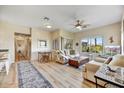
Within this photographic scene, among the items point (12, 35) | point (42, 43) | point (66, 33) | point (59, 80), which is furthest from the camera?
point (42, 43)

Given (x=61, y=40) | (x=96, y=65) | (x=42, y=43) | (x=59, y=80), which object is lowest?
(x=59, y=80)

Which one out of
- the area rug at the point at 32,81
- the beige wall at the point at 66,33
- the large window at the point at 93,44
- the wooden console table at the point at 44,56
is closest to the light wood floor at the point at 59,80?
the area rug at the point at 32,81

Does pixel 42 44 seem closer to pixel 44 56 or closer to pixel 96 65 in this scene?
pixel 44 56

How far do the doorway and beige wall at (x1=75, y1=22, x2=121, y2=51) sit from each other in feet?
11.3

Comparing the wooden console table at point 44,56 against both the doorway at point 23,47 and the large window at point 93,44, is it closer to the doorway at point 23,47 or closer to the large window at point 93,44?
the doorway at point 23,47

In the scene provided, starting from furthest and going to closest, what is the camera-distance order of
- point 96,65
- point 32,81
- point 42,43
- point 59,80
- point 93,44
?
point 42,43 → point 93,44 → point 59,80 → point 32,81 → point 96,65

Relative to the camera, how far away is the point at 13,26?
5.46 m

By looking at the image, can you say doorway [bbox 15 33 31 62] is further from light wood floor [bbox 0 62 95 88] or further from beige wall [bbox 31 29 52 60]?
light wood floor [bbox 0 62 95 88]

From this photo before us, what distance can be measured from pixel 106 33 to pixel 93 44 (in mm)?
909

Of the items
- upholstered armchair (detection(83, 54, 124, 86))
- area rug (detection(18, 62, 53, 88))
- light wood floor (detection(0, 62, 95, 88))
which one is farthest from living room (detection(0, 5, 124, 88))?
upholstered armchair (detection(83, 54, 124, 86))

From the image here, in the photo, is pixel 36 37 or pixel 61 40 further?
pixel 36 37

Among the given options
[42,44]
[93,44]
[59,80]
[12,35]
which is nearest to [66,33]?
[93,44]

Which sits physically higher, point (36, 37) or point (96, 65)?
point (36, 37)

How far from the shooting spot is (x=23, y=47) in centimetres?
643
